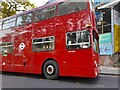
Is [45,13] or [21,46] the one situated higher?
[45,13]

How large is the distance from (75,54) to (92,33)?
1.20 m

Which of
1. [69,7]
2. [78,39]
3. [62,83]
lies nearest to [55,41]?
[78,39]

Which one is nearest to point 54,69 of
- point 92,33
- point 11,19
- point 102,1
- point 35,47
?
point 35,47

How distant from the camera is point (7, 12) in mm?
25922

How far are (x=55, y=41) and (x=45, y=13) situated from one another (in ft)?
5.72

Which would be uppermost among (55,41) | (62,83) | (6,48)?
(55,41)

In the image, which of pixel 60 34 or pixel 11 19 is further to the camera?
pixel 11 19

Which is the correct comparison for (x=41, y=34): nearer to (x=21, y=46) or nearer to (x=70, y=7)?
(x=21, y=46)

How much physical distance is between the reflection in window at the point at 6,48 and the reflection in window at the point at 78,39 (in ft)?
14.0

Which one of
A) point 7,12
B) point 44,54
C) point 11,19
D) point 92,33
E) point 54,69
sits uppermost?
point 7,12

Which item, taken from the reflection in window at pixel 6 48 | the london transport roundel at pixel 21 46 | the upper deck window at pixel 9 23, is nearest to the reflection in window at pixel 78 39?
the london transport roundel at pixel 21 46

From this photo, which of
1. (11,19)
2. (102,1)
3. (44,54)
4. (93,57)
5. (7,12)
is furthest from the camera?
(7,12)

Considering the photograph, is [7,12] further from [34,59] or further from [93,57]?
[93,57]

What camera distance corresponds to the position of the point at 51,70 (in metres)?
10.7
